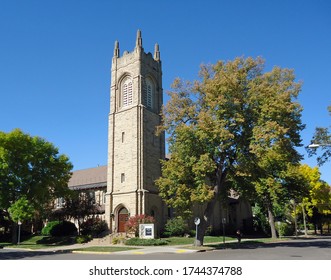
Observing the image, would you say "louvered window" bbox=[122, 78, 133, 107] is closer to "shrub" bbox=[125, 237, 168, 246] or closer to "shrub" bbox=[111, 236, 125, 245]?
"shrub" bbox=[111, 236, 125, 245]

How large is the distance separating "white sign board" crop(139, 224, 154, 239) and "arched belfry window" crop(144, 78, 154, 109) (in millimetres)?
15790

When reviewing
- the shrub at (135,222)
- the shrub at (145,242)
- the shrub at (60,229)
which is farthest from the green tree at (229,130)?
the shrub at (60,229)

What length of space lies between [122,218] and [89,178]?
13.0m

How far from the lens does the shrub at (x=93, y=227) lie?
36.5 meters

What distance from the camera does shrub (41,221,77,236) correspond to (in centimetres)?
3878

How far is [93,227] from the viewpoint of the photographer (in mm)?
36531

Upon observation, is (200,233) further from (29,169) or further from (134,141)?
(29,169)

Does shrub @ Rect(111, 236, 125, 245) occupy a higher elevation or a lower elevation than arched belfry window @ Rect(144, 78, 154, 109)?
lower

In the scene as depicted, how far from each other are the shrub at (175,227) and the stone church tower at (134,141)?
1408mm

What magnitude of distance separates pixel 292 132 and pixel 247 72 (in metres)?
5.91

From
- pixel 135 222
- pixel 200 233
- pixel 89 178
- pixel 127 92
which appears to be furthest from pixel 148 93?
pixel 200 233

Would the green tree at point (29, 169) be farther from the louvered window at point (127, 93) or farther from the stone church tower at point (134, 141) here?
the louvered window at point (127, 93)

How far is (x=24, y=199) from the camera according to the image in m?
31.5

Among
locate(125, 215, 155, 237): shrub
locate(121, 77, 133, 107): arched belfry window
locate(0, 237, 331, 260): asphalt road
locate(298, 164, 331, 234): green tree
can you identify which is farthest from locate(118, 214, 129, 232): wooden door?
locate(298, 164, 331, 234): green tree
